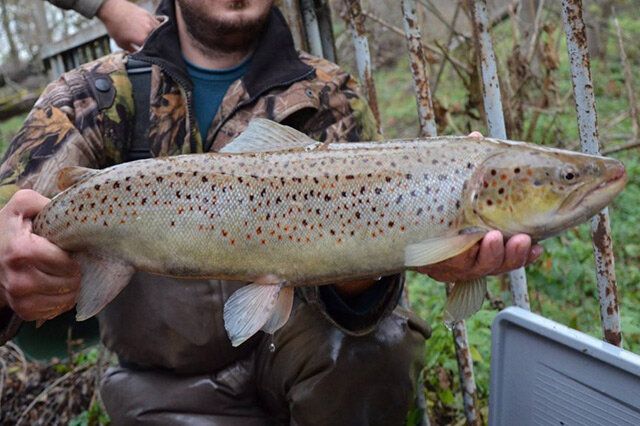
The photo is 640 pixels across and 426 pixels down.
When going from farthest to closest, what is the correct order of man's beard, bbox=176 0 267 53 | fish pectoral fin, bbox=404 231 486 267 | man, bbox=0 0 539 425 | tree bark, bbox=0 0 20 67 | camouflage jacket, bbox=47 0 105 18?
tree bark, bbox=0 0 20 67, camouflage jacket, bbox=47 0 105 18, man's beard, bbox=176 0 267 53, man, bbox=0 0 539 425, fish pectoral fin, bbox=404 231 486 267

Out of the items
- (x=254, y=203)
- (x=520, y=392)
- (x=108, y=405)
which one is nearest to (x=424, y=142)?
(x=254, y=203)

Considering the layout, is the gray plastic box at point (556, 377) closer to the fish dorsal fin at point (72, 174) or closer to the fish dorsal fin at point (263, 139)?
the fish dorsal fin at point (263, 139)

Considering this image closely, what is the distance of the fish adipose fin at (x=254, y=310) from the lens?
193cm

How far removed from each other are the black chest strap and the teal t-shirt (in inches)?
8.5

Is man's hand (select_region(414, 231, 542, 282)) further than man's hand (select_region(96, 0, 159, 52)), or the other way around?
man's hand (select_region(96, 0, 159, 52))

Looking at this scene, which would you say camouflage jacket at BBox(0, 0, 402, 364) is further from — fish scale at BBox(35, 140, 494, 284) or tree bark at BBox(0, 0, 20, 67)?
tree bark at BBox(0, 0, 20, 67)

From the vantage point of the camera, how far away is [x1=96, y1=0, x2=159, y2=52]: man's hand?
3326mm

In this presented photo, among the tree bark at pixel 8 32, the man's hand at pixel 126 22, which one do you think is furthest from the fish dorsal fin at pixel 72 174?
the tree bark at pixel 8 32

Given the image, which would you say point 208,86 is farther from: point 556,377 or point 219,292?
point 556,377

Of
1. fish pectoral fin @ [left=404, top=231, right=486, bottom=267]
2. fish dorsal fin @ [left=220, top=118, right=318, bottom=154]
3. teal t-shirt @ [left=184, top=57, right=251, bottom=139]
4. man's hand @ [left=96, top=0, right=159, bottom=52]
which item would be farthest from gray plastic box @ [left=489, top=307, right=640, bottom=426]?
man's hand @ [left=96, top=0, right=159, bottom=52]

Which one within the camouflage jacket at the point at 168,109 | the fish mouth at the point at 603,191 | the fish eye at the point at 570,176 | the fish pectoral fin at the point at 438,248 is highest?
the camouflage jacket at the point at 168,109

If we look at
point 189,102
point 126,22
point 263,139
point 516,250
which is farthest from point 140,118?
point 516,250

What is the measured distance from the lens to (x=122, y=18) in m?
3.40

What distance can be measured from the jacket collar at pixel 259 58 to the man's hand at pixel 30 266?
101cm
